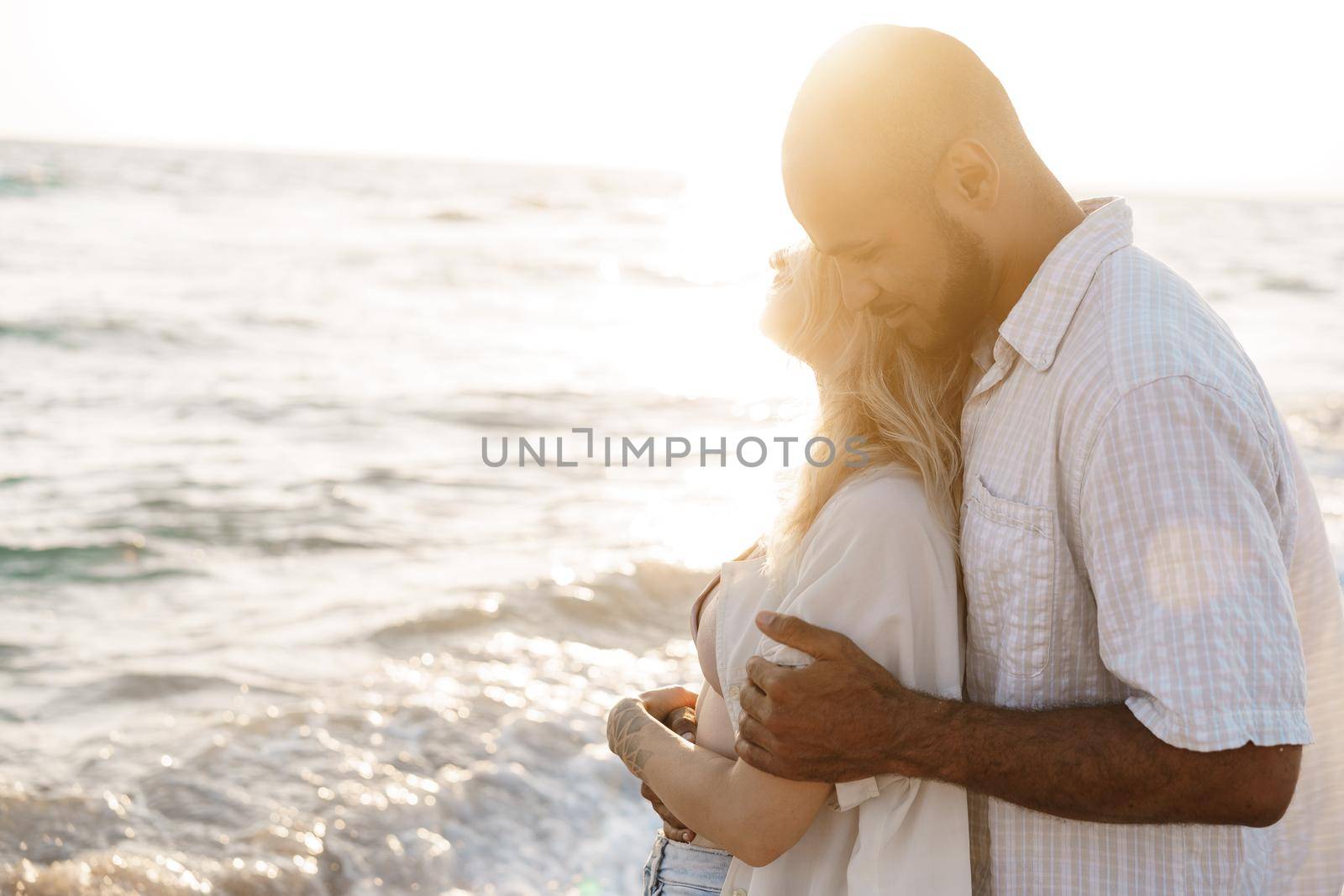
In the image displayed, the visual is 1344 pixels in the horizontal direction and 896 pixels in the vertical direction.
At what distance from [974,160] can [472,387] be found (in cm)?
1198

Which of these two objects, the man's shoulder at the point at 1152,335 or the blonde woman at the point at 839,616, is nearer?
the man's shoulder at the point at 1152,335

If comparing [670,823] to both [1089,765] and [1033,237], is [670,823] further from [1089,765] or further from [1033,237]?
[1033,237]

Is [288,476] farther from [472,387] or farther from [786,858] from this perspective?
[786,858]

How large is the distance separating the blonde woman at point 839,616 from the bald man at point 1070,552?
48mm

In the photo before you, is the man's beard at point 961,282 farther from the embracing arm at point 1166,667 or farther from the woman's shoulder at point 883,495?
the embracing arm at point 1166,667

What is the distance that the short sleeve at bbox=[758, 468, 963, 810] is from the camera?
75.9 inches

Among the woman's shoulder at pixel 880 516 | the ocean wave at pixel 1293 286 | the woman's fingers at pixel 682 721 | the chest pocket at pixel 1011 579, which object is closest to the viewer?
the chest pocket at pixel 1011 579

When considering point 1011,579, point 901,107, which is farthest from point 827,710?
point 901,107

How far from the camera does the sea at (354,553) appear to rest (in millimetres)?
4762

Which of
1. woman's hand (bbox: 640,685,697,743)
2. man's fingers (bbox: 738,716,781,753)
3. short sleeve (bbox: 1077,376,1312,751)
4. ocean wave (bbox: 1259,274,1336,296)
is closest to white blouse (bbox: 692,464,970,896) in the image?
man's fingers (bbox: 738,716,781,753)

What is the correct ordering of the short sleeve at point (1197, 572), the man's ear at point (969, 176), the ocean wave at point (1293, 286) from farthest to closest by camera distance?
the ocean wave at point (1293, 286) → the man's ear at point (969, 176) → the short sleeve at point (1197, 572)

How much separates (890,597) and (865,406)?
1.28ft

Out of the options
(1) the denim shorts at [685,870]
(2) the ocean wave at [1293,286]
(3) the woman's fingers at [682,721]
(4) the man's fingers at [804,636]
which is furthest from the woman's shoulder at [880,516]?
(2) the ocean wave at [1293,286]

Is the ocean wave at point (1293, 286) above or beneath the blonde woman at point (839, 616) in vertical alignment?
beneath
